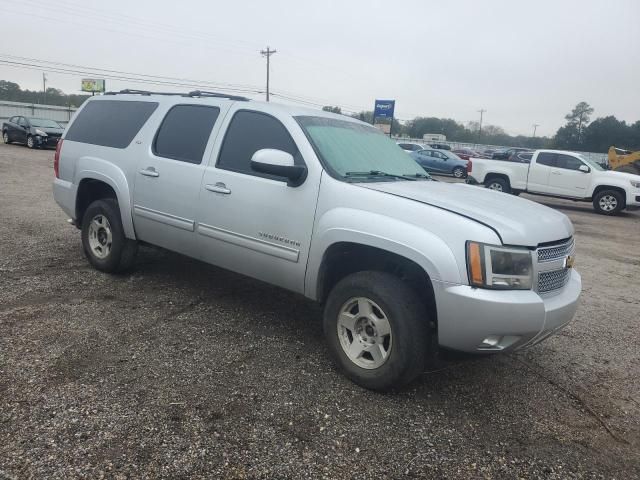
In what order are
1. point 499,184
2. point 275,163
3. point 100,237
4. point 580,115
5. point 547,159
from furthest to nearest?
point 580,115
point 499,184
point 547,159
point 100,237
point 275,163

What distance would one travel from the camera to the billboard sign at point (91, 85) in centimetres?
5398

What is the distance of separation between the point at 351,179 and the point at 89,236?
10.6 feet

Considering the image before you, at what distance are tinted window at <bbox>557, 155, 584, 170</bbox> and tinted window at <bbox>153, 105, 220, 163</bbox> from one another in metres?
14.2

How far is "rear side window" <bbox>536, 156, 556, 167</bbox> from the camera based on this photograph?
16062 mm

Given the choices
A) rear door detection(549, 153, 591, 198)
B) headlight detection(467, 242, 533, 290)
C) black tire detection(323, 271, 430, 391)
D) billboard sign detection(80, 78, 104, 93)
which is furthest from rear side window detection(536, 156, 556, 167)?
billboard sign detection(80, 78, 104, 93)

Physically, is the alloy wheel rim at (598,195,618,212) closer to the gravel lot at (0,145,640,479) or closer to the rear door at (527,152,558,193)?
the rear door at (527,152,558,193)

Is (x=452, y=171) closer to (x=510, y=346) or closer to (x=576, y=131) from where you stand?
(x=510, y=346)

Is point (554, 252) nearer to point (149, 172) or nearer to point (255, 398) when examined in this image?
point (255, 398)

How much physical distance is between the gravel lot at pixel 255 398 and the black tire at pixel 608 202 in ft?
37.9

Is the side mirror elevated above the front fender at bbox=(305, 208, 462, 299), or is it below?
above

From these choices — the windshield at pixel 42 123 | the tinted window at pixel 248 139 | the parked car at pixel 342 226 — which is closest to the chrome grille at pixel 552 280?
the parked car at pixel 342 226

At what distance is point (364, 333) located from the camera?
3.46 metres

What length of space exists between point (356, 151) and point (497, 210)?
127 cm

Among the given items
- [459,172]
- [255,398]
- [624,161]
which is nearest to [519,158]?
[624,161]
